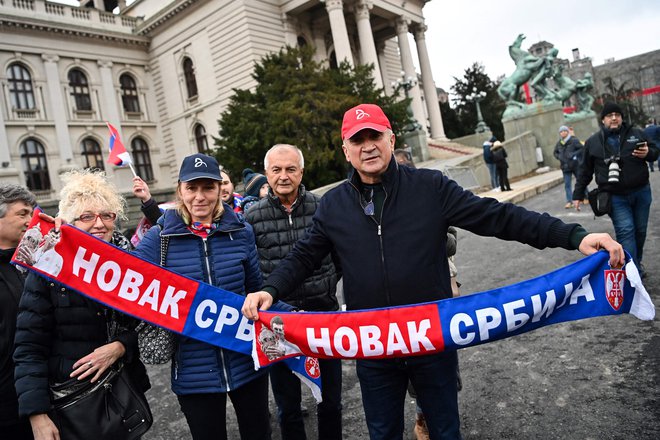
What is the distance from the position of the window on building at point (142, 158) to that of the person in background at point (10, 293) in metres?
34.3

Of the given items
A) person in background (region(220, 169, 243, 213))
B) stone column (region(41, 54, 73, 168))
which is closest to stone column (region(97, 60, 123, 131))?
stone column (region(41, 54, 73, 168))

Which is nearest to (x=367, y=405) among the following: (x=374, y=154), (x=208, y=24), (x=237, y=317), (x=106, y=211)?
(x=237, y=317)

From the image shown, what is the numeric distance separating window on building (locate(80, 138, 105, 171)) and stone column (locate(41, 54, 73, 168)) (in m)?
1.35

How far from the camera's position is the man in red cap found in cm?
210

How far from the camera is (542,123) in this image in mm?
22703

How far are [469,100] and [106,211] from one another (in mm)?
41320

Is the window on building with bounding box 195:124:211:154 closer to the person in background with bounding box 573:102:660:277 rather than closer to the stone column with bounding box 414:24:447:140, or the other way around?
the stone column with bounding box 414:24:447:140

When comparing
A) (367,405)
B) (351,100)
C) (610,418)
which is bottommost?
(610,418)

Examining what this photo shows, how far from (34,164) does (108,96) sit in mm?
7060

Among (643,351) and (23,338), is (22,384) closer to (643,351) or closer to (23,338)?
(23,338)

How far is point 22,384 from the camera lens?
205 centimetres

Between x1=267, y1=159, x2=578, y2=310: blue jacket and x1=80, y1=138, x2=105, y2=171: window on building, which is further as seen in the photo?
x1=80, y1=138, x2=105, y2=171: window on building

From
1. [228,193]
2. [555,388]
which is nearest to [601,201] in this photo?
[555,388]

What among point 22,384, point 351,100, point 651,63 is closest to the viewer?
point 22,384
